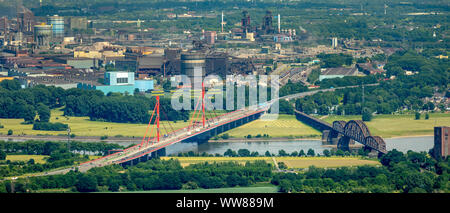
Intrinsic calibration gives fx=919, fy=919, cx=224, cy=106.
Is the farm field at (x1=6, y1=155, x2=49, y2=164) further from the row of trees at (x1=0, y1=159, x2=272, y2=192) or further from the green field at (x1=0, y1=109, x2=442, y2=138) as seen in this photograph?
the green field at (x1=0, y1=109, x2=442, y2=138)

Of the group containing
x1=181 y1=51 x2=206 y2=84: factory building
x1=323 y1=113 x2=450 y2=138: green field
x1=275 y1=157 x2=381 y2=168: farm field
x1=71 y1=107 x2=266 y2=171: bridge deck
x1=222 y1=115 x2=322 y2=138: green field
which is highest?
x1=181 y1=51 x2=206 y2=84: factory building

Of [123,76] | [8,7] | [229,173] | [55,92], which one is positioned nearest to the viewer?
[229,173]

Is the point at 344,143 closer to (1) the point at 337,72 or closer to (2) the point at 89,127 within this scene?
(2) the point at 89,127

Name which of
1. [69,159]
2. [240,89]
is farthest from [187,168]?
[240,89]

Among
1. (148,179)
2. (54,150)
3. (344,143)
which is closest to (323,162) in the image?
(344,143)

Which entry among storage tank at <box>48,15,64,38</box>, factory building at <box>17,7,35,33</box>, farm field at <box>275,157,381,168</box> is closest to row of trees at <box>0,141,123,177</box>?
farm field at <box>275,157,381,168</box>
